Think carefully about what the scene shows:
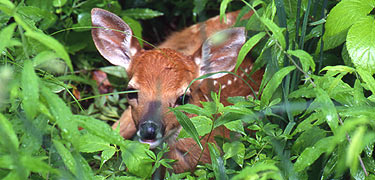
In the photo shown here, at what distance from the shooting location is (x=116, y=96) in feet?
12.7

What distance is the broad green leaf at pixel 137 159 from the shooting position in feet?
6.70

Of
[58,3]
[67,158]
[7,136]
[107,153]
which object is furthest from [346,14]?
[58,3]

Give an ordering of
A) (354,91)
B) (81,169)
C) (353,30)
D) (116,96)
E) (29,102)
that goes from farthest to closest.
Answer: (116,96) → (353,30) → (354,91) → (81,169) → (29,102)

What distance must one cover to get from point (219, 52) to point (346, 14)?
0.95 m

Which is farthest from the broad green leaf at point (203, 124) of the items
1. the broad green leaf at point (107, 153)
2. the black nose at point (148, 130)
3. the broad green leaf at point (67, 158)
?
the broad green leaf at point (67, 158)

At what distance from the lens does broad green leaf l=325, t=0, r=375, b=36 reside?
2352 millimetres

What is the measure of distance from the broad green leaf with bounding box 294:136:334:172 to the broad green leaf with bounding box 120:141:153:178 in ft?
1.96

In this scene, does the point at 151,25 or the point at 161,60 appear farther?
the point at 151,25

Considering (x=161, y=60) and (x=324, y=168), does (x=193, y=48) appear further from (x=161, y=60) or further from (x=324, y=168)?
(x=324, y=168)

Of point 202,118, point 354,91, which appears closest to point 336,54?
point 354,91

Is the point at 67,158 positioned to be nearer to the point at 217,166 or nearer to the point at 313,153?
the point at 217,166

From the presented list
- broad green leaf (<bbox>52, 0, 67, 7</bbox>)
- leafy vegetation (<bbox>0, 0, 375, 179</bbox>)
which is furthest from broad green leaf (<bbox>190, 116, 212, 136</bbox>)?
broad green leaf (<bbox>52, 0, 67, 7</bbox>)

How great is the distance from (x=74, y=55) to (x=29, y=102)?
2391 mm

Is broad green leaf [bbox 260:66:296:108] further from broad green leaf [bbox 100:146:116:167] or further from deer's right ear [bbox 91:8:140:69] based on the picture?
deer's right ear [bbox 91:8:140:69]
